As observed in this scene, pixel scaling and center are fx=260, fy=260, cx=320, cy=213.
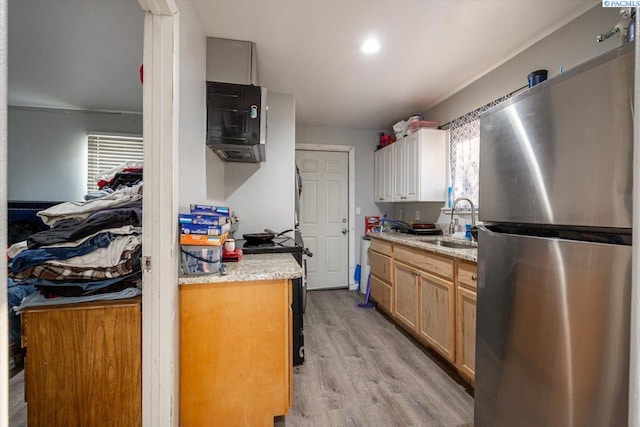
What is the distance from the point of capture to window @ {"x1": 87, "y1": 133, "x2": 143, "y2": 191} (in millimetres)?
2881

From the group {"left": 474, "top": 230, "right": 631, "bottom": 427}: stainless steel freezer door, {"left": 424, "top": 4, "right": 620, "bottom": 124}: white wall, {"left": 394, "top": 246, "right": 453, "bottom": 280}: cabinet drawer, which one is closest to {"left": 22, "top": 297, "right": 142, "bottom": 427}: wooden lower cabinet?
{"left": 474, "top": 230, "right": 631, "bottom": 427}: stainless steel freezer door

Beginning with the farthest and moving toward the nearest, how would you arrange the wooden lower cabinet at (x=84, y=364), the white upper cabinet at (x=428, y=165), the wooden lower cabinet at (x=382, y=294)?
the white upper cabinet at (x=428, y=165), the wooden lower cabinet at (x=382, y=294), the wooden lower cabinet at (x=84, y=364)

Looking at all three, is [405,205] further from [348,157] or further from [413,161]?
[348,157]

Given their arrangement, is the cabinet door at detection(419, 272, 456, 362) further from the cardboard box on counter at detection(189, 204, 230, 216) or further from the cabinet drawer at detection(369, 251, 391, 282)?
the cardboard box on counter at detection(189, 204, 230, 216)

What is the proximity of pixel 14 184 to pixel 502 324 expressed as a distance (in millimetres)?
4390

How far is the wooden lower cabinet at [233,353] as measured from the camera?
1188 mm

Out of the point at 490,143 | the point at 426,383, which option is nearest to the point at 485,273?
the point at 490,143

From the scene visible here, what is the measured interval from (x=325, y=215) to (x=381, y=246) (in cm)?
121

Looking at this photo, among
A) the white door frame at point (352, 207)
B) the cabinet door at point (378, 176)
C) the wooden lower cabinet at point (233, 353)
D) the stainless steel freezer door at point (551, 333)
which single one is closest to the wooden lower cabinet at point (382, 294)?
the white door frame at point (352, 207)

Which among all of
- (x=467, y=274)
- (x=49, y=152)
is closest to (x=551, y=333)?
(x=467, y=274)

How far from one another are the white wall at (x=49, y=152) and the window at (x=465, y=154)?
3862 mm

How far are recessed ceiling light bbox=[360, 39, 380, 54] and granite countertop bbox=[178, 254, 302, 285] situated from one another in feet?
5.47

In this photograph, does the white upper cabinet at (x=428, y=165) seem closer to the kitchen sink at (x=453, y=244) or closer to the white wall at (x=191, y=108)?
the kitchen sink at (x=453, y=244)

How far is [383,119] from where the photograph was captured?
3580 mm
